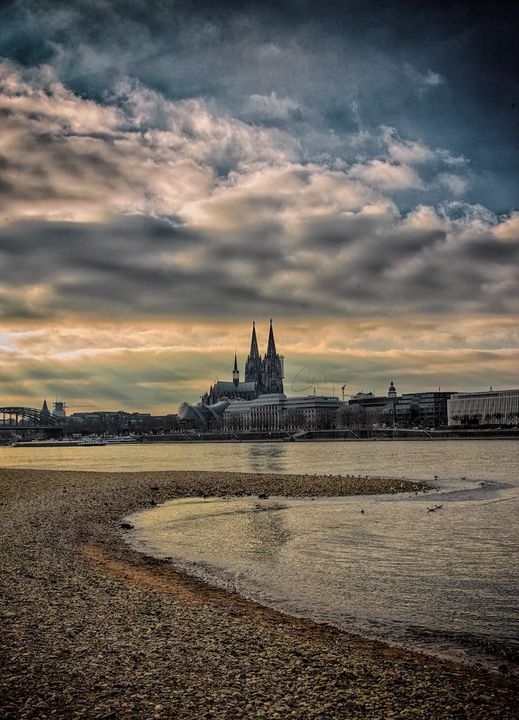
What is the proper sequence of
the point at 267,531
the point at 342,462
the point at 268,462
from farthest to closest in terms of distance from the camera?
the point at 268,462 → the point at 342,462 → the point at 267,531

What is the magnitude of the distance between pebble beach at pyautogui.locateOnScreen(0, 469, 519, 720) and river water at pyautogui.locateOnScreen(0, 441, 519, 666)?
1.07 meters

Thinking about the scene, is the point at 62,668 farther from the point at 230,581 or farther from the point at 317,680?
the point at 230,581

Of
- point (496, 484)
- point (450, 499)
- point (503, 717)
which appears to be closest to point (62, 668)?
point (503, 717)

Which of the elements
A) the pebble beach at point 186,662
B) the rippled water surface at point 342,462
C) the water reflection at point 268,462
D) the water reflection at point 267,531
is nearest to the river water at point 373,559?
the water reflection at point 267,531

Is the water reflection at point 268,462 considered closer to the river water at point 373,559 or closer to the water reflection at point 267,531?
the water reflection at point 267,531

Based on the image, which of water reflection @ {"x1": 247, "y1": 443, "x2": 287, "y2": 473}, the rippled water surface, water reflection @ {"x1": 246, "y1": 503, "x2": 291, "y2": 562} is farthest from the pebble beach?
water reflection @ {"x1": 247, "y1": 443, "x2": 287, "y2": 473}

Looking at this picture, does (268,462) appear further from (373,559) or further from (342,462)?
(373,559)

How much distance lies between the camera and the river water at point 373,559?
467 inches

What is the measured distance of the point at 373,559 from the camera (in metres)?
17.6

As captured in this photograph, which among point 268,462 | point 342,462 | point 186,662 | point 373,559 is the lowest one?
point 268,462

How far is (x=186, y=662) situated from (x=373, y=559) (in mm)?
9468

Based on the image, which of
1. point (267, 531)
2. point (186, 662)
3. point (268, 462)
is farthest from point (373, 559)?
point (268, 462)

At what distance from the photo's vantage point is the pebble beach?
7621mm

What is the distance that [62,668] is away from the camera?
340 inches
